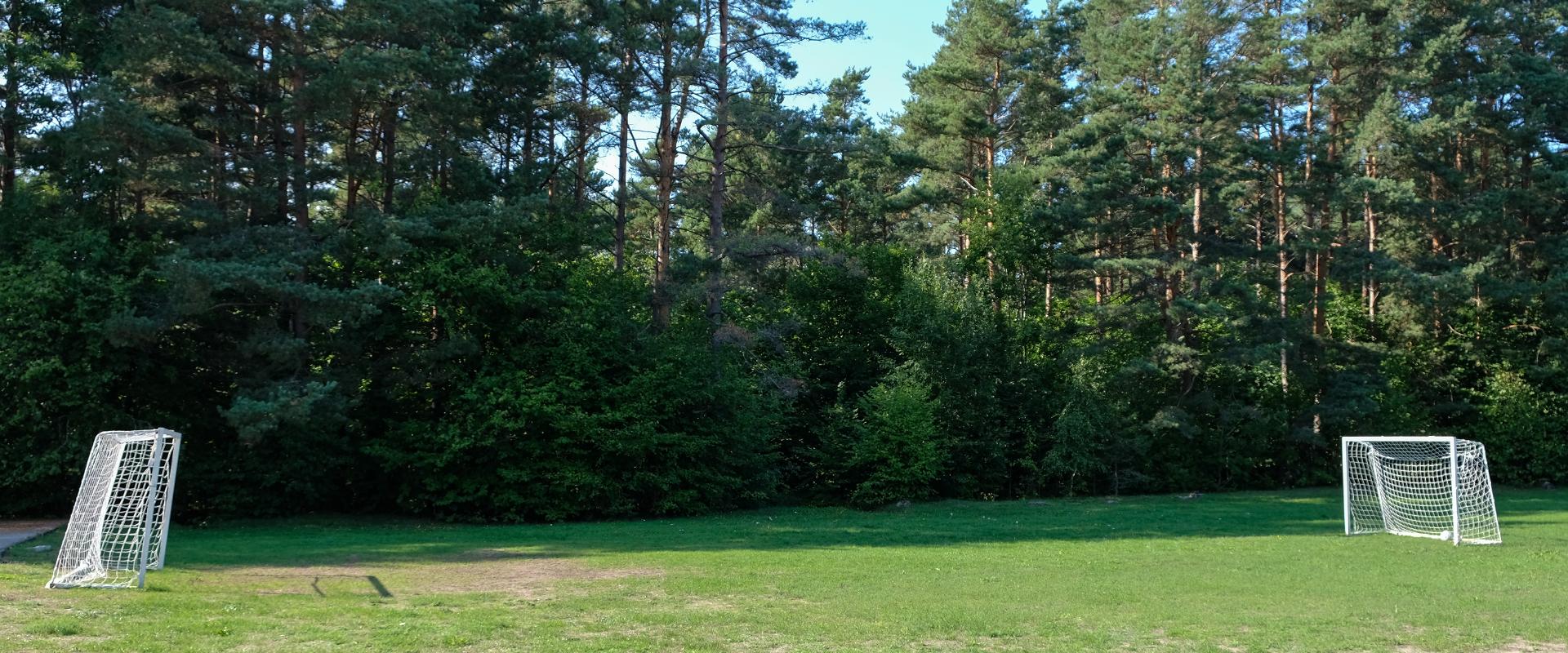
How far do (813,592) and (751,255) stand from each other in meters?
15.2

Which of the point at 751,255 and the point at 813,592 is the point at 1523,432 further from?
the point at 813,592

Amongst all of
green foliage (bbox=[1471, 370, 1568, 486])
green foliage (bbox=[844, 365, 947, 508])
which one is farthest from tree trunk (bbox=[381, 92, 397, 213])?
green foliage (bbox=[1471, 370, 1568, 486])

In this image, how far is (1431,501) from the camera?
2120 cm

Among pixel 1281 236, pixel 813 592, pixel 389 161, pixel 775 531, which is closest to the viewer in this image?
pixel 813 592

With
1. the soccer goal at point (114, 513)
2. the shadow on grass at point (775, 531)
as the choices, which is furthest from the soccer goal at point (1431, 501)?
the soccer goal at point (114, 513)

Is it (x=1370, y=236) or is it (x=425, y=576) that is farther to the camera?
(x=1370, y=236)

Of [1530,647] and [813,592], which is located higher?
[1530,647]

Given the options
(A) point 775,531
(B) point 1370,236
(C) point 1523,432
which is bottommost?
(A) point 775,531

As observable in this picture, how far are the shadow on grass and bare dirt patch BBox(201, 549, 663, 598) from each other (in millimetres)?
655

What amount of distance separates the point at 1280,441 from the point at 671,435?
66.1ft

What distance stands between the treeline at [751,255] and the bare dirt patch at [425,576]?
256 inches

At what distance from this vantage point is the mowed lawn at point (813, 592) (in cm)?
948

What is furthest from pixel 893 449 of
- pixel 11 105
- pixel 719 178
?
pixel 11 105

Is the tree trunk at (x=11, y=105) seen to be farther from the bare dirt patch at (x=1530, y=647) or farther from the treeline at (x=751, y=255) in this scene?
the bare dirt patch at (x=1530, y=647)
